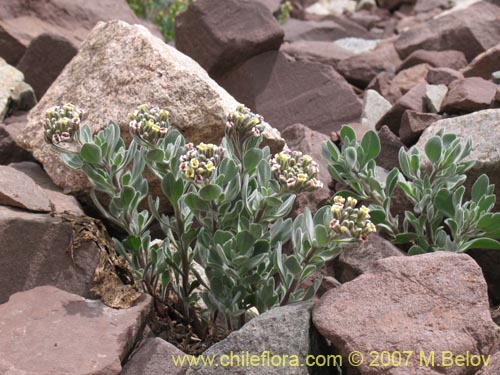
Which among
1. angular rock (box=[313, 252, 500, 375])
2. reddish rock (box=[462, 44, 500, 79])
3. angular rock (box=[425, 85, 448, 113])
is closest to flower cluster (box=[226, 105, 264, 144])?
angular rock (box=[313, 252, 500, 375])

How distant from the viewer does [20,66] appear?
4965mm

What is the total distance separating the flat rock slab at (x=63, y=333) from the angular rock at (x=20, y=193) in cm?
41

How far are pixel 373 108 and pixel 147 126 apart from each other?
7.13ft

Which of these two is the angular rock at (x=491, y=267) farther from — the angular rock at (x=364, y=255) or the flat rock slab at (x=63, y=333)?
the flat rock slab at (x=63, y=333)

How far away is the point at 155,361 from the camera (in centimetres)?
278

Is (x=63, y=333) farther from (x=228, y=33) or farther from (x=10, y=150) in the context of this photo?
(x=228, y=33)

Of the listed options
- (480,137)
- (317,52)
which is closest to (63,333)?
(480,137)

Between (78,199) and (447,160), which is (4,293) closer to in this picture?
(78,199)

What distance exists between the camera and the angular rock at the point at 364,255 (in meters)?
3.27

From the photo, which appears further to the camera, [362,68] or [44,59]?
[362,68]

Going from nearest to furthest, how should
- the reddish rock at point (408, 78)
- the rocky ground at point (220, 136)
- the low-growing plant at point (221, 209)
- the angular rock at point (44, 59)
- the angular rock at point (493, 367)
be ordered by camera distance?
1. the angular rock at point (493, 367)
2. the rocky ground at point (220, 136)
3. the low-growing plant at point (221, 209)
4. the angular rock at point (44, 59)
5. the reddish rock at point (408, 78)

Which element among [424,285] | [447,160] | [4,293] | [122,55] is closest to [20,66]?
[122,55]

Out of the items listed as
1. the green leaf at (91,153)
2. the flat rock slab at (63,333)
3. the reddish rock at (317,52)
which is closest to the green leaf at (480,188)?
the flat rock slab at (63,333)

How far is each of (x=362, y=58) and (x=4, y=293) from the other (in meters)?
3.68
